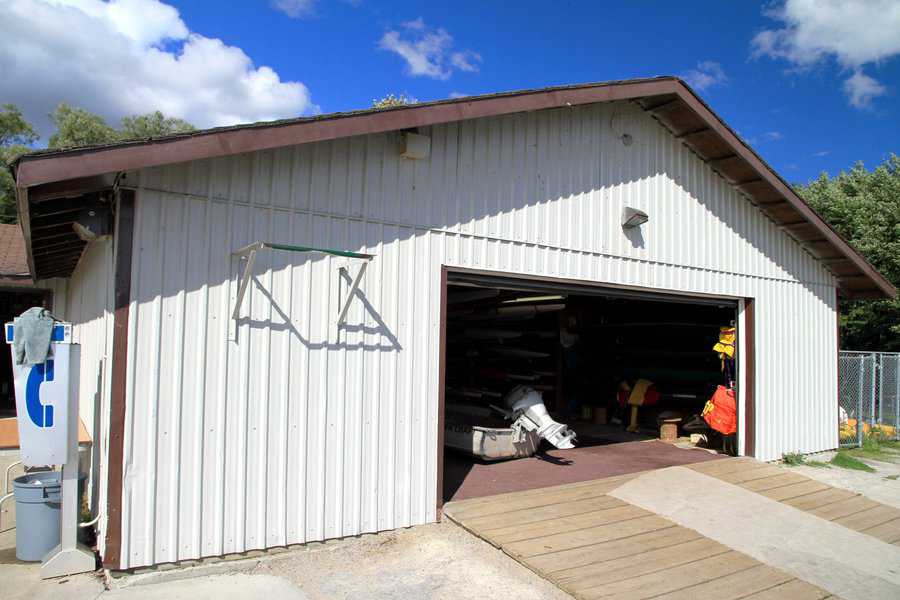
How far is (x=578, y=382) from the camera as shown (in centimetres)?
1376

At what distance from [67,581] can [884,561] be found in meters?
6.52

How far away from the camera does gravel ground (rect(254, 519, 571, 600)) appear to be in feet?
14.7

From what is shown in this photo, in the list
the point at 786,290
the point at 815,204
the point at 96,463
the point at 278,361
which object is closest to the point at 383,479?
the point at 278,361

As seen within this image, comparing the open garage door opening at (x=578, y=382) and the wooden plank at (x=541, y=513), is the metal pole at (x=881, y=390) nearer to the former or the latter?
the open garage door opening at (x=578, y=382)

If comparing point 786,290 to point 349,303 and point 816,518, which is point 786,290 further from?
point 349,303

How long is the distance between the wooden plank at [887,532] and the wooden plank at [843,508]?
33 cm

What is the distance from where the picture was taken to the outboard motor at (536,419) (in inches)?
318

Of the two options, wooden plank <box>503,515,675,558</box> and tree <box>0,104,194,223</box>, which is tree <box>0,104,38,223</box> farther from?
Answer: wooden plank <box>503,515,675,558</box>

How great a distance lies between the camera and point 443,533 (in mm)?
5570

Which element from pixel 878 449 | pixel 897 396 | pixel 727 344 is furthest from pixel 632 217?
pixel 897 396

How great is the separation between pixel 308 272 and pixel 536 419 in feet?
14.4

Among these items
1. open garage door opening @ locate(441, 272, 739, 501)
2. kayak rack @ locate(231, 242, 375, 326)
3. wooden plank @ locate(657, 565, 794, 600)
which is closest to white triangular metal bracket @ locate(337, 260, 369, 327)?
kayak rack @ locate(231, 242, 375, 326)

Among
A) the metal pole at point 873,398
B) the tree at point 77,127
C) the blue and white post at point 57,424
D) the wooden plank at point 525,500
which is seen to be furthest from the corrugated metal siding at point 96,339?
the tree at point 77,127

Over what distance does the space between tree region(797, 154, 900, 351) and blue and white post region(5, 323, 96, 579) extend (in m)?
19.0
